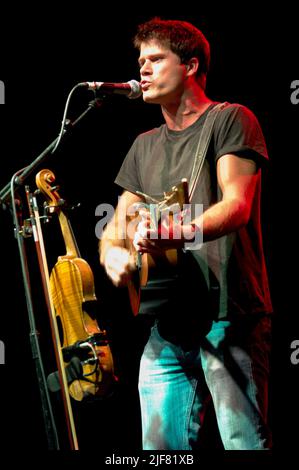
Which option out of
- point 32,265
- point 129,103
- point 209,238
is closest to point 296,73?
point 129,103

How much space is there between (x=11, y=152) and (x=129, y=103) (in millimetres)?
781

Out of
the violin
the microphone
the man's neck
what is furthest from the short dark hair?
the violin

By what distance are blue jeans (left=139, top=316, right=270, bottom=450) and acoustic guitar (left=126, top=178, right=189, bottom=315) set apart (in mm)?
182

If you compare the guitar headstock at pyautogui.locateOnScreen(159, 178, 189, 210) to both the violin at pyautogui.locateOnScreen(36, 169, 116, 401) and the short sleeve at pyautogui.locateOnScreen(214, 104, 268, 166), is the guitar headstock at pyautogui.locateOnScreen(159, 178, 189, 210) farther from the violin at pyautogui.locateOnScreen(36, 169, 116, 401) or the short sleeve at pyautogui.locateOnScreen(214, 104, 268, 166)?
the violin at pyautogui.locateOnScreen(36, 169, 116, 401)

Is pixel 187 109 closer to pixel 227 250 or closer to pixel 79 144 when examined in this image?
pixel 227 250

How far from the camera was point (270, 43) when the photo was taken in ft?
9.90

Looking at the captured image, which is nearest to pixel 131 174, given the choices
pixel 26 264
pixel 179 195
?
pixel 179 195

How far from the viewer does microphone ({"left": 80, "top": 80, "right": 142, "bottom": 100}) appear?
87.5 inches

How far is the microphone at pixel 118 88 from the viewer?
7.29 ft

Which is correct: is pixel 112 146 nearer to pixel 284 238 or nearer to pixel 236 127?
pixel 284 238

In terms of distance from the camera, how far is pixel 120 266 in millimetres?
2387

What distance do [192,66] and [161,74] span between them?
155 mm

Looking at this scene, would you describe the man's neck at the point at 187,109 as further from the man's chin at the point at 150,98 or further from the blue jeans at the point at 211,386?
the blue jeans at the point at 211,386

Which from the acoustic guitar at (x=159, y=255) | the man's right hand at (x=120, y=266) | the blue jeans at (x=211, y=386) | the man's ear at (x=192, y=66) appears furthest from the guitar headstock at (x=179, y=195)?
the man's ear at (x=192, y=66)
